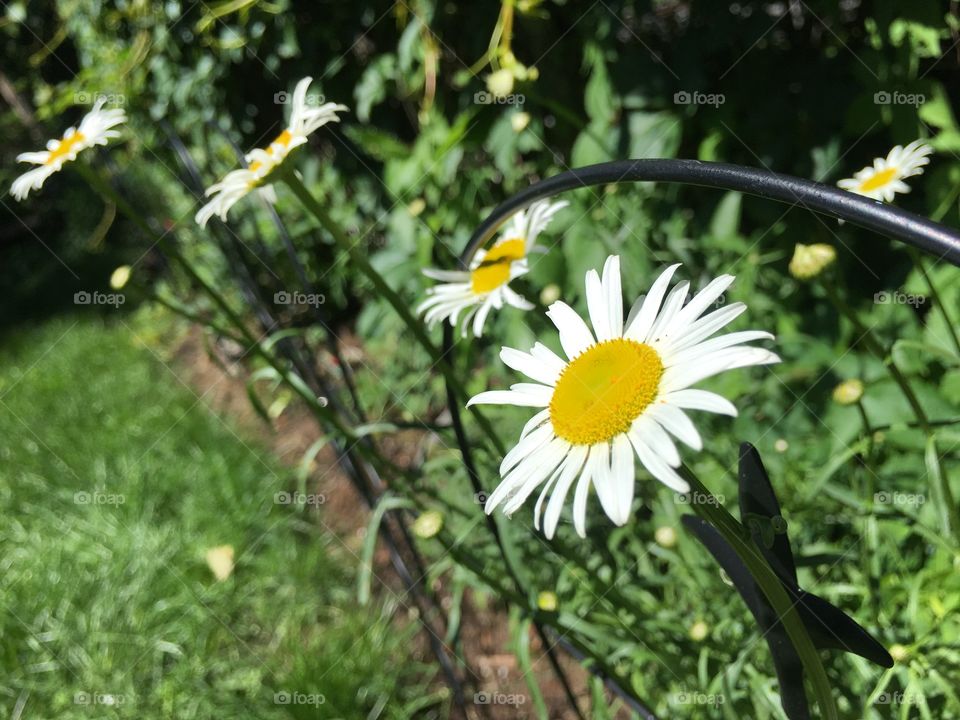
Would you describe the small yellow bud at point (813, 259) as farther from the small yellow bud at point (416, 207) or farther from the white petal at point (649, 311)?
the small yellow bud at point (416, 207)

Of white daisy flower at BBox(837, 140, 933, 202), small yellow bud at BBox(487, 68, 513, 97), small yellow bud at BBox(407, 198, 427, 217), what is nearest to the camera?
white daisy flower at BBox(837, 140, 933, 202)

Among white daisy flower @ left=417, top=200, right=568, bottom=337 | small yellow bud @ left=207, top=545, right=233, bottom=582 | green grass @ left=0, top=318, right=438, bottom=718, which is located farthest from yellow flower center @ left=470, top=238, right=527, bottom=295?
small yellow bud @ left=207, top=545, right=233, bottom=582

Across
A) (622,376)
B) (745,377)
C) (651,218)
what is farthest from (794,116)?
(622,376)

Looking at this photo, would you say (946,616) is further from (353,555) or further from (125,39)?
(125,39)

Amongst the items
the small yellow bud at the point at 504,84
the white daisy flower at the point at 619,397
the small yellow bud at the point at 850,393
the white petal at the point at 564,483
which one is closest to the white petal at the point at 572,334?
the white daisy flower at the point at 619,397

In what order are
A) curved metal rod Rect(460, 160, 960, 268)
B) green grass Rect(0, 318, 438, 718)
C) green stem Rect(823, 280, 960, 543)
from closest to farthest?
curved metal rod Rect(460, 160, 960, 268)
green stem Rect(823, 280, 960, 543)
green grass Rect(0, 318, 438, 718)

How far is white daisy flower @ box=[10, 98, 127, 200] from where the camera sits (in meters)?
1.27

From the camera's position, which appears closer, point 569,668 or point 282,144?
point 282,144

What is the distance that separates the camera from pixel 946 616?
1.20 meters

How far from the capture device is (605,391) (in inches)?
26.4

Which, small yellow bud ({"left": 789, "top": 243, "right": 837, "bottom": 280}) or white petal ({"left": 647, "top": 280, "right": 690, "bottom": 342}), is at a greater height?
small yellow bud ({"left": 789, "top": 243, "right": 837, "bottom": 280})

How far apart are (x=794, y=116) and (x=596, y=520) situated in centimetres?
108

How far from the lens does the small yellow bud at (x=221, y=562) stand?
2059 mm

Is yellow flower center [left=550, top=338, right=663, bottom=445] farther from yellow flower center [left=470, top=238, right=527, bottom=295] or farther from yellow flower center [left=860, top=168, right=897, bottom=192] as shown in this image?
yellow flower center [left=860, top=168, right=897, bottom=192]
